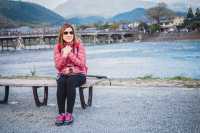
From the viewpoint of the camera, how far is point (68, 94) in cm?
545

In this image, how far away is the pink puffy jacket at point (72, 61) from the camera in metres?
5.73

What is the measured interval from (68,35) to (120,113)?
1425 millimetres

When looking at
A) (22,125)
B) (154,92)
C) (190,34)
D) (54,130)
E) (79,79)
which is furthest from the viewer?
(190,34)

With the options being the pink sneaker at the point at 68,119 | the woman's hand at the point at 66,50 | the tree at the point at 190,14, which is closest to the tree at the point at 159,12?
the tree at the point at 190,14

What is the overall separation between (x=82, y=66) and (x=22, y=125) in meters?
1.23

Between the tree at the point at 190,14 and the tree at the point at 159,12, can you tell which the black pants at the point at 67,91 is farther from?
the tree at the point at 159,12

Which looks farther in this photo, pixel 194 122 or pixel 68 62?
pixel 68 62

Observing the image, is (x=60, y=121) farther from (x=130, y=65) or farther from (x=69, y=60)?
(x=130, y=65)

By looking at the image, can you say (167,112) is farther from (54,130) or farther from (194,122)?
(54,130)

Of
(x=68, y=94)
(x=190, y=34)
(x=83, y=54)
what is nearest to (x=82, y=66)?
(x=83, y=54)

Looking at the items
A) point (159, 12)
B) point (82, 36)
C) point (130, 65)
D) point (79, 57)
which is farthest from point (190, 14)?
point (79, 57)

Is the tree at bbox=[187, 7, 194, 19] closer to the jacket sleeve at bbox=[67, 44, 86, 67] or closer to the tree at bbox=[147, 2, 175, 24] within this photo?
the tree at bbox=[147, 2, 175, 24]

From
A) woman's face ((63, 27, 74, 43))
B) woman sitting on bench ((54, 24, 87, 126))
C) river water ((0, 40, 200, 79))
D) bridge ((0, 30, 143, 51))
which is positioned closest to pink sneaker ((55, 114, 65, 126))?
woman sitting on bench ((54, 24, 87, 126))

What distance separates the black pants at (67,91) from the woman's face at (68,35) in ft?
1.81
